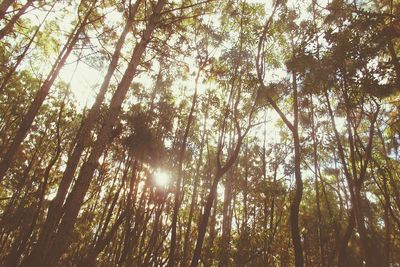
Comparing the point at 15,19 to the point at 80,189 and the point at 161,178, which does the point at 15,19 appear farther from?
the point at 161,178

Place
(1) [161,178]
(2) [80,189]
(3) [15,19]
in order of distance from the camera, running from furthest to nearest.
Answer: (1) [161,178], (3) [15,19], (2) [80,189]

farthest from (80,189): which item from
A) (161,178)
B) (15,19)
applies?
(161,178)

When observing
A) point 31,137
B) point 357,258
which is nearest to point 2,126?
point 31,137

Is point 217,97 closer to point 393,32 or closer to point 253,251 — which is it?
point 253,251

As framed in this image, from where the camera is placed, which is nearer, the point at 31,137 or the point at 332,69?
the point at 332,69

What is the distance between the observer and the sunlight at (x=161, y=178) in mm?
15627

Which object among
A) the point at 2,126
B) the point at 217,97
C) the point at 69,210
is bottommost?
the point at 69,210

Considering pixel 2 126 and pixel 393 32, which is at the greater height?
pixel 2 126

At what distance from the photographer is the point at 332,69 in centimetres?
906

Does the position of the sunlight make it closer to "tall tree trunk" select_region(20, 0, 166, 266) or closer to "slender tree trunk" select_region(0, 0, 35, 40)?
"tall tree trunk" select_region(20, 0, 166, 266)

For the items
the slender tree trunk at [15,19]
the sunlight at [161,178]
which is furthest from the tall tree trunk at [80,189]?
the sunlight at [161,178]

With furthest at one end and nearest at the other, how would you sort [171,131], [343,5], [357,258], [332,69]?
[357,258] < [171,131] < [343,5] < [332,69]

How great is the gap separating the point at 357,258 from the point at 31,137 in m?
22.8

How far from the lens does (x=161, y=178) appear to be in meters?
16.0
